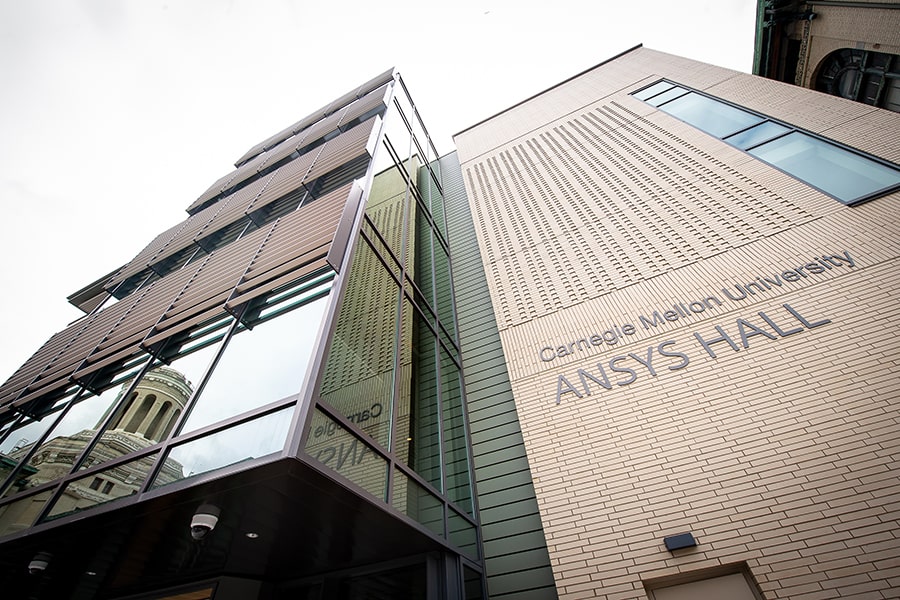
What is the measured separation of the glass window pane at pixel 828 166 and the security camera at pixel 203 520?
9.45 m

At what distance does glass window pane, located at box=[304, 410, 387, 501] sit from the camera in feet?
11.2

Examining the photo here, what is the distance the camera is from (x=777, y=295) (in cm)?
559

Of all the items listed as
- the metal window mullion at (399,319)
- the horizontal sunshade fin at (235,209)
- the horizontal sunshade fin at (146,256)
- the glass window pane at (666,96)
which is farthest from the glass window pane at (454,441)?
the glass window pane at (666,96)

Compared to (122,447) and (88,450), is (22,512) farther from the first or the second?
(122,447)

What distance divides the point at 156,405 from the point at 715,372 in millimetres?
7322

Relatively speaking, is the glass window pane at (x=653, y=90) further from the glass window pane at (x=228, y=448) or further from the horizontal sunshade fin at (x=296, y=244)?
the glass window pane at (x=228, y=448)

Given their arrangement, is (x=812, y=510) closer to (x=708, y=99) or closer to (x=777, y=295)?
(x=777, y=295)

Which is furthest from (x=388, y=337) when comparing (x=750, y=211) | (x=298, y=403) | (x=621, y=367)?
(x=750, y=211)

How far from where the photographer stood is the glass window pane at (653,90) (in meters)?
11.6

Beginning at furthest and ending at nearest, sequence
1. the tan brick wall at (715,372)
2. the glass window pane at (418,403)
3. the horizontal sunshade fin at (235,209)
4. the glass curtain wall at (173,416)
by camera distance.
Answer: the horizontal sunshade fin at (235,209) → the glass window pane at (418,403) → the tan brick wall at (715,372) → the glass curtain wall at (173,416)

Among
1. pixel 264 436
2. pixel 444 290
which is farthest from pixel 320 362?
pixel 444 290

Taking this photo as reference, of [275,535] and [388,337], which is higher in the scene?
[388,337]

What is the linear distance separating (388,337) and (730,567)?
14.9 feet

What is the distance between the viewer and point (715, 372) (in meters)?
5.28
